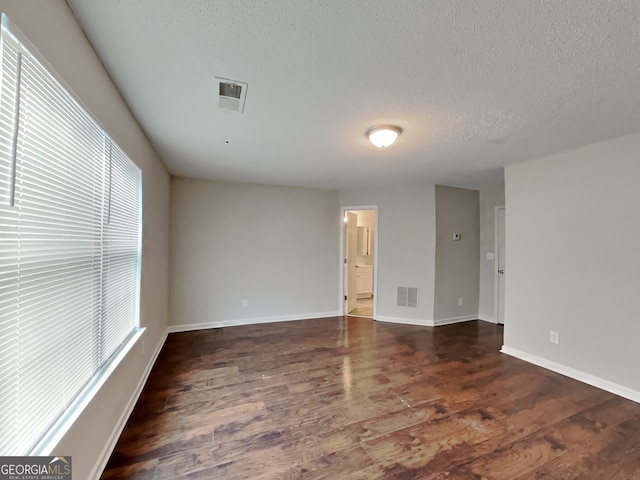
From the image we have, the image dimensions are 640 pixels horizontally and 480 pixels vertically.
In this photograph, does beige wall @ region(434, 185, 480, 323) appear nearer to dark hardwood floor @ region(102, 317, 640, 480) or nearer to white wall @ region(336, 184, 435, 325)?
white wall @ region(336, 184, 435, 325)

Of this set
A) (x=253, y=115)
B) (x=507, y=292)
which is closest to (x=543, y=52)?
(x=253, y=115)

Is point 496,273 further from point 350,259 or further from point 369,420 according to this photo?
point 369,420

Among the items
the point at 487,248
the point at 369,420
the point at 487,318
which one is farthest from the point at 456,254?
A: the point at 369,420

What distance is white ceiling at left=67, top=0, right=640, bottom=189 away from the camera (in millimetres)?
1202

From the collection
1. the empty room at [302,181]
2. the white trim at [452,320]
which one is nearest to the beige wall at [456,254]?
the white trim at [452,320]

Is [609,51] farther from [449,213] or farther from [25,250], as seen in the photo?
[449,213]

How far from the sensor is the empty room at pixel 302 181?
1148mm

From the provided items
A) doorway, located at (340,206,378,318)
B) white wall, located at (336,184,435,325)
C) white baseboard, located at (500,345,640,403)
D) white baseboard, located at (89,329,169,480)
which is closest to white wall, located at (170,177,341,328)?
doorway, located at (340,206,378,318)

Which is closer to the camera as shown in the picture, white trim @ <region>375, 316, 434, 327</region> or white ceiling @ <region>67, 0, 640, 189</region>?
white ceiling @ <region>67, 0, 640, 189</region>

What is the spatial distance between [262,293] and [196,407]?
7.97ft

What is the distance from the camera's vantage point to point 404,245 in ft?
15.2

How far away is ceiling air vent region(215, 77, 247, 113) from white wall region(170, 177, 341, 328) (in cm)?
258
